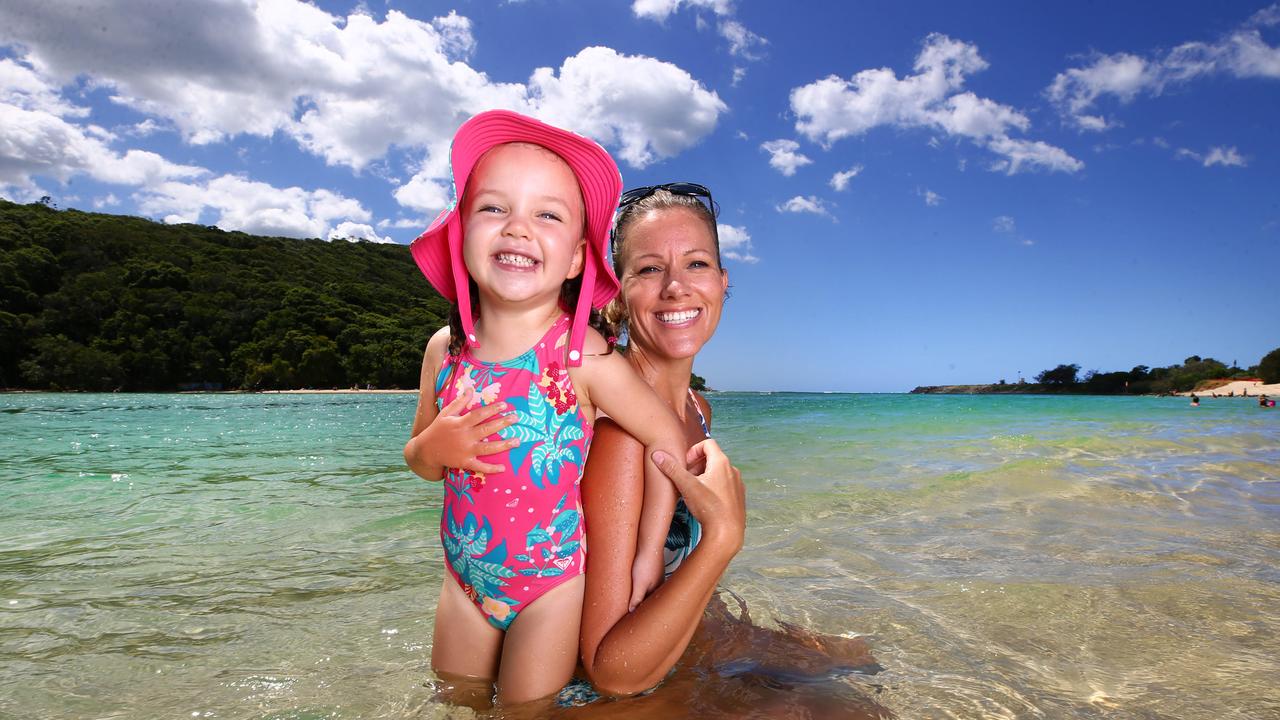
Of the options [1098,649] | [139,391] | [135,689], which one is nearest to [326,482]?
[135,689]

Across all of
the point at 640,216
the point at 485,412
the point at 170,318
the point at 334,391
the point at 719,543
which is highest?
the point at 170,318

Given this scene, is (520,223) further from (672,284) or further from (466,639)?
(466,639)

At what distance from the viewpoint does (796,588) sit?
3.97 m

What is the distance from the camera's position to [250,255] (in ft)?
285

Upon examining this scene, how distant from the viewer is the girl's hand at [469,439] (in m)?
2.09

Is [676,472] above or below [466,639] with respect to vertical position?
above

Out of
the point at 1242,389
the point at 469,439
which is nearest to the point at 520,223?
the point at 469,439

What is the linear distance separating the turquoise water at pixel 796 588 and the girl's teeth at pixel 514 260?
1467mm

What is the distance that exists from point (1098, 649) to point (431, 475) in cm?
288

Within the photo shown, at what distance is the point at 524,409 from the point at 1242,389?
327ft

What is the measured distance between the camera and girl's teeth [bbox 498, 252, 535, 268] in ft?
7.08

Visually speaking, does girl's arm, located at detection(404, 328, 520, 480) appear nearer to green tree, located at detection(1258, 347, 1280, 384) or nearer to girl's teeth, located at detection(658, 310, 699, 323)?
girl's teeth, located at detection(658, 310, 699, 323)

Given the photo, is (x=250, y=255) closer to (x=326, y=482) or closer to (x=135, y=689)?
(x=326, y=482)

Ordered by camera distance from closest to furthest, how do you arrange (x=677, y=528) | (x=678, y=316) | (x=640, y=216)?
(x=677, y=528) < (x=678, y=316) < (x=640, y=216)
